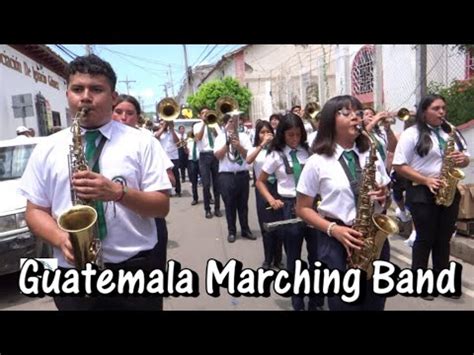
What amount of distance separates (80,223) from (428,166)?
10.7 feet

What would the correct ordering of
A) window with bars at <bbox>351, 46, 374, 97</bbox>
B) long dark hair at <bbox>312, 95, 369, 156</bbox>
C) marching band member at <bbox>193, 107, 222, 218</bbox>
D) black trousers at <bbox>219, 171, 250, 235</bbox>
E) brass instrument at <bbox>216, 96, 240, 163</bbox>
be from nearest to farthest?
1. long dark hair at <bbox>312, 95, 369, 156</bbox>
2. brass instrument at <bbox>216, 96, 240, 163</bbox>
3. black trousers at <bbox>219, 171, 250, 235</bbox>
4. marching band member at <bbox>193, 107, 222, 218</bbox>
5. window with bars at <bbox>351, 46, 374, 97</bbox>

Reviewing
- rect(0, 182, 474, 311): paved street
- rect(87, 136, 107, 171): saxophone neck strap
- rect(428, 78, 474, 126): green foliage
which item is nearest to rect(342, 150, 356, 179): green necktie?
rect(87, 136, 107, 171): saxophone neck strap

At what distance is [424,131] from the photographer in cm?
416

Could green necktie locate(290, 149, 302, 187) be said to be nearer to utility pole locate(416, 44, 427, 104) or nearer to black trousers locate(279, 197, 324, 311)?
black trousers locate(279, 197, 324, 311)

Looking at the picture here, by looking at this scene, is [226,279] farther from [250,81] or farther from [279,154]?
[250,81]

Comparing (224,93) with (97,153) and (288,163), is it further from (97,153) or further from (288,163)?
(97,153)

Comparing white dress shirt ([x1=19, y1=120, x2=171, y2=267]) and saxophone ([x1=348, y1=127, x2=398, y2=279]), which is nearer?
white dress shirt ([x1=19, y1=120, x2=171, y2=267])

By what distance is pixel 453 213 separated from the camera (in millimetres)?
4164

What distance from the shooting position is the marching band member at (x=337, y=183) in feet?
8.90

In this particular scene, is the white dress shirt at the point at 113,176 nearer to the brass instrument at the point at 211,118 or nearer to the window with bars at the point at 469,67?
the brass instrument at the point at 211,118

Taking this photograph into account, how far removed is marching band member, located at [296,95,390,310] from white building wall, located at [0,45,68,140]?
41.7ft

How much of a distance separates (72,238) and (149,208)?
38 cm

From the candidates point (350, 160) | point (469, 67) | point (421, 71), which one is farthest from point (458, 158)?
point (469, 67)

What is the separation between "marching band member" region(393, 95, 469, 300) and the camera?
4.11 m
